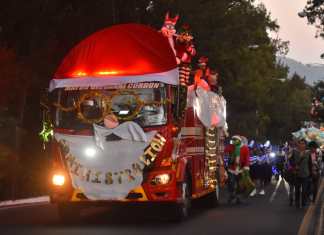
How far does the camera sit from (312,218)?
60.8 ft

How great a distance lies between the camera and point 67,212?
55.3 feet

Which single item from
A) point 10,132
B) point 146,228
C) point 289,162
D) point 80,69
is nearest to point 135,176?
point 146,228

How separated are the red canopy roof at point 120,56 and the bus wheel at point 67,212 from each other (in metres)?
2.45

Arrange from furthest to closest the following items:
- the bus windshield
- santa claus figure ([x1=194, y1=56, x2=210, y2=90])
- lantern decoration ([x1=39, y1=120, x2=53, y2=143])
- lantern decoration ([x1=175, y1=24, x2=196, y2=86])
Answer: santa claus figure ([x1=194, y1=56, x2=210, y2=90]), lantern decoration ([x1=175, y1=24, x2=196, y2=86]), lantern decoration ([x1=39, y1=120, x2=53, y2=143]), the bus windshield

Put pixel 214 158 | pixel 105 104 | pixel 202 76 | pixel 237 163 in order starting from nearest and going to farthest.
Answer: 1. pixel 105 104
2. pixel 202 76
3. pixel 214 158
4. pixel 237 163

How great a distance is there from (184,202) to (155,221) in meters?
0.84

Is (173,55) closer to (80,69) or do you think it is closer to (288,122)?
(80,69)

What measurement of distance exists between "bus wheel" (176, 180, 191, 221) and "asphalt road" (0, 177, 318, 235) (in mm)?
152

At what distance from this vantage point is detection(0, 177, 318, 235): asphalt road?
1525 cm

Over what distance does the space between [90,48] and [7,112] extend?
1586 centimetres

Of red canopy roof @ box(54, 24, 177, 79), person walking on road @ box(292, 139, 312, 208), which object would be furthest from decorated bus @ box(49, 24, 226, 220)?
person walking on road @ box(292, 139, 312, 208)

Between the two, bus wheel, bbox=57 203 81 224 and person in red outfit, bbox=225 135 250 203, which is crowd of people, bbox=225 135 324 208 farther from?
bus wheel, bbox=57 203 81 224

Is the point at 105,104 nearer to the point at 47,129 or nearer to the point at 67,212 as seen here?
the point at 47,129

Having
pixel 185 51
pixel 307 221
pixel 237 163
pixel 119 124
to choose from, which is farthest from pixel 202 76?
pixel 119 124
